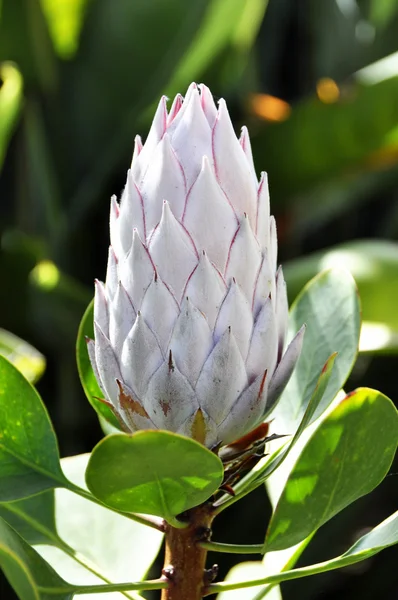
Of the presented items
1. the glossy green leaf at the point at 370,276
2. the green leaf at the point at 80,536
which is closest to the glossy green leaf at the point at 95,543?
the green leaf at the point at 80,536

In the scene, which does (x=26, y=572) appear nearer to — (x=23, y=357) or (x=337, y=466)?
(x=337, y=466)

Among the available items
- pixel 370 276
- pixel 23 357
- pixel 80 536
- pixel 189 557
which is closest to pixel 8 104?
pixel 23 357

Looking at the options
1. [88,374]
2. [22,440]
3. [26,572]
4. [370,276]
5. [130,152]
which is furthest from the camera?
[130,152]

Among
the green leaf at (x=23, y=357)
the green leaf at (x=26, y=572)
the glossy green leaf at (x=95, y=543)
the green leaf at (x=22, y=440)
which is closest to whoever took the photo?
the green leaf at (x=26, y=572)

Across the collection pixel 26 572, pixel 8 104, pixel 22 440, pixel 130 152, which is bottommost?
pixel 26 572

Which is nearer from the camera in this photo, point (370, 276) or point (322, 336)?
point (322, 336)

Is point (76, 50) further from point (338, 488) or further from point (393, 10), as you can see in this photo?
point (338, 488)

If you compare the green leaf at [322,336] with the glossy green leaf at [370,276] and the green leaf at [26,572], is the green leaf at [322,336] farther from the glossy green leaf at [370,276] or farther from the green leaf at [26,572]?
the glossy green leaf at [370,276]

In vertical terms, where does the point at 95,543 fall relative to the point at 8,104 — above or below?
below

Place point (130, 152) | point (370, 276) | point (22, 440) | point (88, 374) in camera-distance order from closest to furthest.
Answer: point (22, 440) → point (88, 374) → point (370, 276) → point (130, 152)
